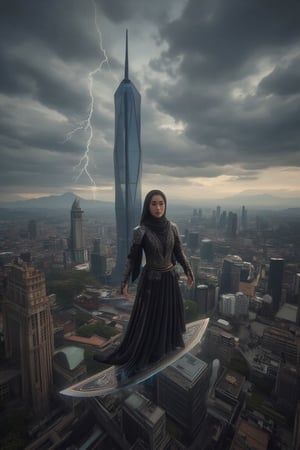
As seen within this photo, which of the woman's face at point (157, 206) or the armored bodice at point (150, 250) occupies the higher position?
the woman's face at point (157, 206)

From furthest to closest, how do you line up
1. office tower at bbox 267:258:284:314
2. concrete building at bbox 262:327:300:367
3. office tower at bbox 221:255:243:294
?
office tower at bbox 221:255:243:294 < office tower at bbox 267:258:284:314 < concrete building at bbox 262:327:300:367

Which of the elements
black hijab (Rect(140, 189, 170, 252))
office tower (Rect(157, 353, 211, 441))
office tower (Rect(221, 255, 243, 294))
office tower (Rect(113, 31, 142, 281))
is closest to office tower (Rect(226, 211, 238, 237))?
office tower (Rect(221, 255, 243, 294))

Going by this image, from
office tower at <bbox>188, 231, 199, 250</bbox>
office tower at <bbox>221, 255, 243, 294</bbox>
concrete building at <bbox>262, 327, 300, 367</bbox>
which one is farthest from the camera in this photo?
office tower at <bbox>188, 231, 199, 250</bbox>

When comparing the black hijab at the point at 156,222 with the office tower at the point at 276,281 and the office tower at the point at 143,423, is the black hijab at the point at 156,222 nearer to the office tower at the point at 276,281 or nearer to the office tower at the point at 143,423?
the office tower at the point at 143,423

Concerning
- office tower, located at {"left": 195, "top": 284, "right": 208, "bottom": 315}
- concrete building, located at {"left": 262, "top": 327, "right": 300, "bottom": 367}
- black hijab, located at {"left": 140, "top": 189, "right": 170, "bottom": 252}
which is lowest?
concrete building, located at {"left": 262, "top": 327, "right": 300, "bottom": 367}

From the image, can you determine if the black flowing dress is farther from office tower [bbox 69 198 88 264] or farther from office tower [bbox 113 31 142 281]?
office tower [bbox 69 198 88 264]

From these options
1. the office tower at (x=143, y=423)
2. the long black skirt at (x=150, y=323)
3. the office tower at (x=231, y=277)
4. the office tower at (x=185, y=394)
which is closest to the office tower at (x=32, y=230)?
the office tower at (x=231, y=277)

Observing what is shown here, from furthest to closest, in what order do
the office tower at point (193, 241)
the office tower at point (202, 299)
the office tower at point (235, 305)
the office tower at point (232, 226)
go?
the office tower at point (232, 226) → the office tower at point (193, 241) → the office tower at point (235, 305) → the office tower at point (202, 299)

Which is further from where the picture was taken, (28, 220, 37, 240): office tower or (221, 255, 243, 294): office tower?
(28, 220, 37, 240): office tower
